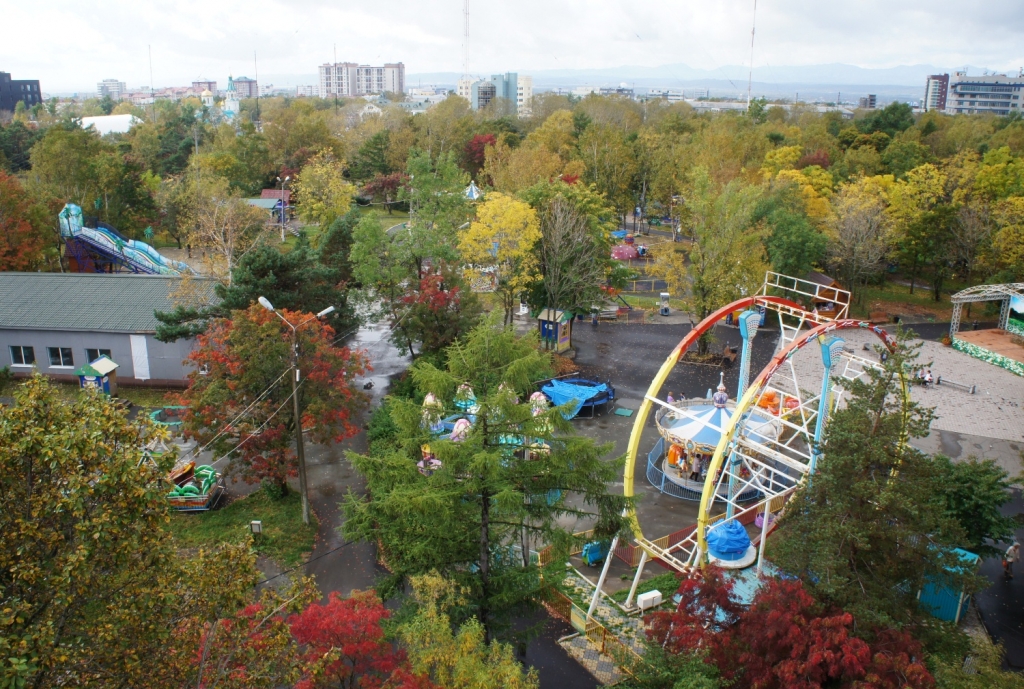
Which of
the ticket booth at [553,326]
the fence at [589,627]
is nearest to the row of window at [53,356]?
the ticket booth at [553,326]

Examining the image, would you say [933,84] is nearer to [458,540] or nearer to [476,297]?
[476,297]

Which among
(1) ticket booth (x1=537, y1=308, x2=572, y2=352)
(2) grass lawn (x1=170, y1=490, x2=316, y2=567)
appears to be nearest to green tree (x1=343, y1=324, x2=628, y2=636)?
(2) grass lawn (x1=170, y1=490, x2=316, y2=567)

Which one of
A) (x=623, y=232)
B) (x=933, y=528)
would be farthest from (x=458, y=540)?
(x=623, y=232)

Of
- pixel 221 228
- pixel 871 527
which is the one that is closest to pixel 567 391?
pixel 871 527

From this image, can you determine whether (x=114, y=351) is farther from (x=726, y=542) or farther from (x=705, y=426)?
(x=726, y=542)

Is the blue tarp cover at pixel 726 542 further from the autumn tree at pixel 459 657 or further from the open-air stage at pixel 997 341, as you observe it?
the open-air stage at pixel 997 341

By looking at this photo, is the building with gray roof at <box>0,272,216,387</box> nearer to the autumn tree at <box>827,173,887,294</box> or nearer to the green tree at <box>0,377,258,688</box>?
the green tree at <box>0,377,258,688</box>
